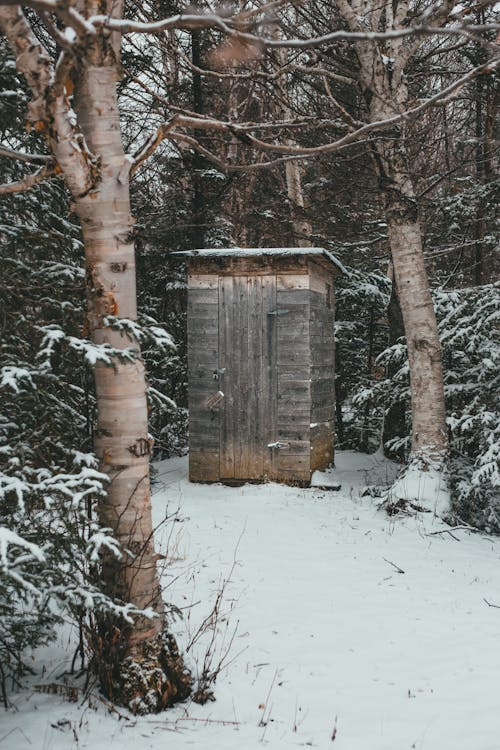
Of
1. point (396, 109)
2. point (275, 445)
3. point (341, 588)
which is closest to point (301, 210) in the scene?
point (396, 109)

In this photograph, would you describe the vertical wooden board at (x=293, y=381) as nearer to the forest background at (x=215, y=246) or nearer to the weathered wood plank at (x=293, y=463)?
the weathered wood plank at (x=293, y=463)

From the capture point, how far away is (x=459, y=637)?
4109 mm

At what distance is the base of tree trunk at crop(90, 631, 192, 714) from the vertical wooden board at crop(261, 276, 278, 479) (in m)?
5.66

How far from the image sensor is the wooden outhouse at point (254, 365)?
8.75m

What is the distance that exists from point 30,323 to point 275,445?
18.2 ft

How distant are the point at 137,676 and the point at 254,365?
6073mm

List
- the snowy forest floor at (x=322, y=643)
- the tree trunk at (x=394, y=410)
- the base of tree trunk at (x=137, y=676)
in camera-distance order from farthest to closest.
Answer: the tree trunk at (x=394, y=410) < the base of tree trunk at (x=137, y=676) < the snowy forest floor at (x=322, y=643)

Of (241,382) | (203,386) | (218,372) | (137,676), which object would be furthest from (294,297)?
(137,676)

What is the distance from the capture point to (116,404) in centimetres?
323

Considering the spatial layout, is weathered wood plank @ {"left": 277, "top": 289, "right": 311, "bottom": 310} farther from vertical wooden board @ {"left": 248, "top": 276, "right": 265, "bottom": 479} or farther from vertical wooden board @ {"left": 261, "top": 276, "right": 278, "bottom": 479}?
vertical wooden board @ {"left": 248, "top": 276, "right": 265, "bottom": 479}

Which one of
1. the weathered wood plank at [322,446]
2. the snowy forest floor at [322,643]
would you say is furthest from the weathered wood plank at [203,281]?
the snowy forest floor at [322,643]

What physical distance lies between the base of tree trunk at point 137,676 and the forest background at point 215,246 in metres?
0.08

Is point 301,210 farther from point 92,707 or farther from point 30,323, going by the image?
point 92,707

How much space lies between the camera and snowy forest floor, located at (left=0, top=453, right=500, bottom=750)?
2980mm
